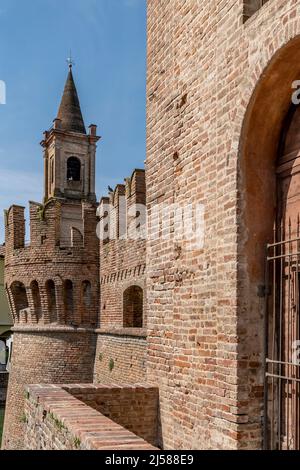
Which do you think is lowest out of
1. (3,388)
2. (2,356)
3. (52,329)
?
(3,388)

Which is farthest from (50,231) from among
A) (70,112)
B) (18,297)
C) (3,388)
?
(70,112)

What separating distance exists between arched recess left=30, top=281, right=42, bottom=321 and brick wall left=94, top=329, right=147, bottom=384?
2.92 metres

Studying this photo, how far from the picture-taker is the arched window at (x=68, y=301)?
18.8m

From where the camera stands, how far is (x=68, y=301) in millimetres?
19062

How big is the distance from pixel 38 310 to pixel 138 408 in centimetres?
1466

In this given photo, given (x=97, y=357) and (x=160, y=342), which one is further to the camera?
(x=97, y=357)

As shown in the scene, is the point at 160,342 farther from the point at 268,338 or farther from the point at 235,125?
the point at 235,125

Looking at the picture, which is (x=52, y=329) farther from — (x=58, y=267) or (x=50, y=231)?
(x=50, y=231)

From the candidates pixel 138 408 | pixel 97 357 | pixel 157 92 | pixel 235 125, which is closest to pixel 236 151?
pixel 235 125

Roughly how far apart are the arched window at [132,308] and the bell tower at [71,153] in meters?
19.7

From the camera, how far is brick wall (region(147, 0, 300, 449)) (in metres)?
4.14

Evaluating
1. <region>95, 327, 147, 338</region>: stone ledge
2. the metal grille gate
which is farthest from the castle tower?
the metal grille gate

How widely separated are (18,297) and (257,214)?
17293 millimetres
